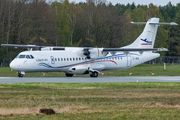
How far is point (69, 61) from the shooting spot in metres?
31.5

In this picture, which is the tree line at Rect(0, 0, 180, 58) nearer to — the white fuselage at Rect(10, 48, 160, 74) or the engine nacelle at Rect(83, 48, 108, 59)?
the white fuselage at Rect(10, 48, 160, 74)

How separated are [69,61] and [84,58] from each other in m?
1.96

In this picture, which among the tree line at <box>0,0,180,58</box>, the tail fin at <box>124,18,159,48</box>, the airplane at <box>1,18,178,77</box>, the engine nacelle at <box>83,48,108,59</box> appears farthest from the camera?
the tree line at <box>0,0,180,58</box>

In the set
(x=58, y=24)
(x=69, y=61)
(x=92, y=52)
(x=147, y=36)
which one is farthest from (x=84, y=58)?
(x=58, y=24)

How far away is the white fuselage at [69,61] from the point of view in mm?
28906

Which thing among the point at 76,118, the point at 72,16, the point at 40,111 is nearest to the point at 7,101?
the point at 40,111

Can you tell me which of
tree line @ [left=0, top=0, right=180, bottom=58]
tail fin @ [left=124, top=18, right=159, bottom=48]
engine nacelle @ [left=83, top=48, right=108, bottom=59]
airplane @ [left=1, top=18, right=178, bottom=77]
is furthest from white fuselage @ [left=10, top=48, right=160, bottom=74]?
tree line @ [left=0, top=0, right=180, bottom=58]

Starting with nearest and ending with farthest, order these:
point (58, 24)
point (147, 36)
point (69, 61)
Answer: point (69, 61) → point (147, 36) → point (58, 24)

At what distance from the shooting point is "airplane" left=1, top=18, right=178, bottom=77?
29156 millimetres

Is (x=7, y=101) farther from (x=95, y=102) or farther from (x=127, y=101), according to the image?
(x=127, y=101)

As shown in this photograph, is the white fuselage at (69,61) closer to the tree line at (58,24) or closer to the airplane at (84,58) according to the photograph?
the airplane at (84,58)

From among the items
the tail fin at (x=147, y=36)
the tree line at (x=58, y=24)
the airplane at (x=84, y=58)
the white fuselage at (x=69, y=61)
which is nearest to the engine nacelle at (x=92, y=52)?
the airplane at (x=84, y=58)

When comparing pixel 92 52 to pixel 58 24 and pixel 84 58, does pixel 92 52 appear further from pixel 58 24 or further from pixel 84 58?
pixel 58 24

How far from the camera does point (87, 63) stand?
3278 cm
